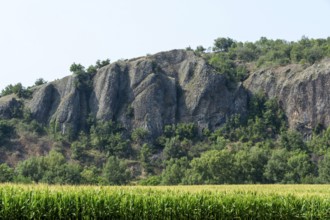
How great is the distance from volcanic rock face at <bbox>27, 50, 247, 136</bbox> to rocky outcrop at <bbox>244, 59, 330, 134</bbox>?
335 inches

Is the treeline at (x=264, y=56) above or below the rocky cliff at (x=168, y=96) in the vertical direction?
above

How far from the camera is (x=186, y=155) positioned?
4764 inches

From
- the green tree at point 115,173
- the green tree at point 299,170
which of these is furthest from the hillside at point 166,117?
the green tree at point 299,170

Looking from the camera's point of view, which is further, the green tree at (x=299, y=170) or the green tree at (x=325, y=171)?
the green tree at (x=299, y=170)

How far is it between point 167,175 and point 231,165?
12.1m

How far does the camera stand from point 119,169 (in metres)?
102

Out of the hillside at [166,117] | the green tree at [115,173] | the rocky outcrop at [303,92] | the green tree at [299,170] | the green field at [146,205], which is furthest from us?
the rocky outcrop at [303,92]

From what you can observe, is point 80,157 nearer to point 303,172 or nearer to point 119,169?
point 119,169

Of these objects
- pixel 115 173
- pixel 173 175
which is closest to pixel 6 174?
pixel 115 173

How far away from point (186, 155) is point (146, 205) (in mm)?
93950

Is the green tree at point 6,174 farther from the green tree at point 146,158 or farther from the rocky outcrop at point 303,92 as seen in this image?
the rocky outcrop at point 303,92

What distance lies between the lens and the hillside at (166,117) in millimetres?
111500

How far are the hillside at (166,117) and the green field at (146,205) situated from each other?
225 feet

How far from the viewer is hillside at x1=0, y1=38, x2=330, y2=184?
11150 centimetres
